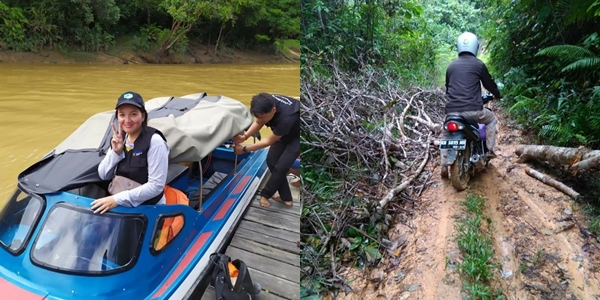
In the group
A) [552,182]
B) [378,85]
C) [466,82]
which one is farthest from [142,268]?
[378,85]

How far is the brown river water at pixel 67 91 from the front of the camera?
5594 millimetres

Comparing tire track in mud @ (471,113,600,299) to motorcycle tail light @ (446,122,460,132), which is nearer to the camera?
tire track in mud @ (471,113,600,299)

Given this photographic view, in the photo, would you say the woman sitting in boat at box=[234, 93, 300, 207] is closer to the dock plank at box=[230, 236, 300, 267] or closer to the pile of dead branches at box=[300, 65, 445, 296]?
the pile of dead branches at box=[300, 65, 445, 296]

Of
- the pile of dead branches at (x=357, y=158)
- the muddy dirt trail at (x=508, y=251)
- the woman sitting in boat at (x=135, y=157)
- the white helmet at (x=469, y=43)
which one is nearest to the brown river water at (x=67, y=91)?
the woman sitting in boat at (x=135, y=157)

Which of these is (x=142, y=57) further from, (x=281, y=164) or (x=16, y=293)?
(x=16, y=293)

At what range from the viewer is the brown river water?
559 cm

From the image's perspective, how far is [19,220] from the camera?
221 centimetres

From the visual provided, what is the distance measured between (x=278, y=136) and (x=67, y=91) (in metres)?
9.08

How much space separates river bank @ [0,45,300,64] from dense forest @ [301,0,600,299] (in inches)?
550

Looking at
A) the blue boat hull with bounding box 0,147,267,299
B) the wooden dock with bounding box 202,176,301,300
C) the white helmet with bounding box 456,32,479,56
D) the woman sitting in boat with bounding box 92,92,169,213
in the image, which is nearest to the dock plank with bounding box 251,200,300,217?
the wooden dock with bounding box 202,176,301,300

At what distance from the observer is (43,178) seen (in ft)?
7.36

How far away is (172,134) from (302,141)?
845 mm

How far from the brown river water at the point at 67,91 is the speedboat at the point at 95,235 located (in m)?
2.39

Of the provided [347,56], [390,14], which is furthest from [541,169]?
[390,14]
